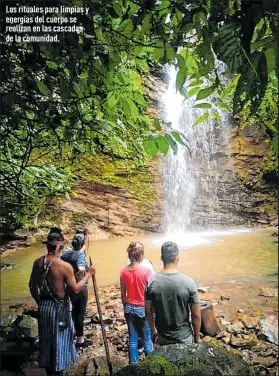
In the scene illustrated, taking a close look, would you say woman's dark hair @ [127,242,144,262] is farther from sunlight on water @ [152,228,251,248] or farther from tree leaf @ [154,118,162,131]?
sunlight on water @ [152,228,251,248]

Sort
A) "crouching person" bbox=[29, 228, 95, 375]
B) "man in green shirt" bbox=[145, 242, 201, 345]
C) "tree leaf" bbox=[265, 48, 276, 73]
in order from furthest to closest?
"crouching person" bbox=[29, 228, 95, 375]
"man in green shirt" bbox=[145, 242, 201, 345]
"tree leaf" bbox=[265, 48, 276, 73]

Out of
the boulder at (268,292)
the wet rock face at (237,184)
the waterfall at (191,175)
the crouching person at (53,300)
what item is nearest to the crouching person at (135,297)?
the crouching person at (53,300)

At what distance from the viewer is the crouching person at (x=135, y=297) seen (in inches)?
81.2

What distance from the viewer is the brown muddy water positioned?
8.10 ft

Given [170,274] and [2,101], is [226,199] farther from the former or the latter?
[2,101]

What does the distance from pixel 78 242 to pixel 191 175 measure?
16.4 ft

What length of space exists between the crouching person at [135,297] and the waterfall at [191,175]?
3.61m

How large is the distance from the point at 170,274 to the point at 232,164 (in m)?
5.34

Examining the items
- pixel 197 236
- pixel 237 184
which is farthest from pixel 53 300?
pixel 237 184

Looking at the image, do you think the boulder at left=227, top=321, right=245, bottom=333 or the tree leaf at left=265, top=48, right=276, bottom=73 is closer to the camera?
the tree leaf at left=265, top=48, right=276, bottom=73

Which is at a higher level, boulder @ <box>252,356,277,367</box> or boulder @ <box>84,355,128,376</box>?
boulder @ <box>84,355,128,376</box>

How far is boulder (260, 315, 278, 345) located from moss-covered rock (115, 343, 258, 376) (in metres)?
0.73

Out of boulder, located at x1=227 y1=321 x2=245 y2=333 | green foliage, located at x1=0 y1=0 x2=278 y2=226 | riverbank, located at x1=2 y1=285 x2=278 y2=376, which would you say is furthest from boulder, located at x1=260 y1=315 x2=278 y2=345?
green foliage, located at x1=0 y1=0 x2=278 y2=226

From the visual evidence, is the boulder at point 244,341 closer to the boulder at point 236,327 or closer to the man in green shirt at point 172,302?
the boulder at point 236,327
